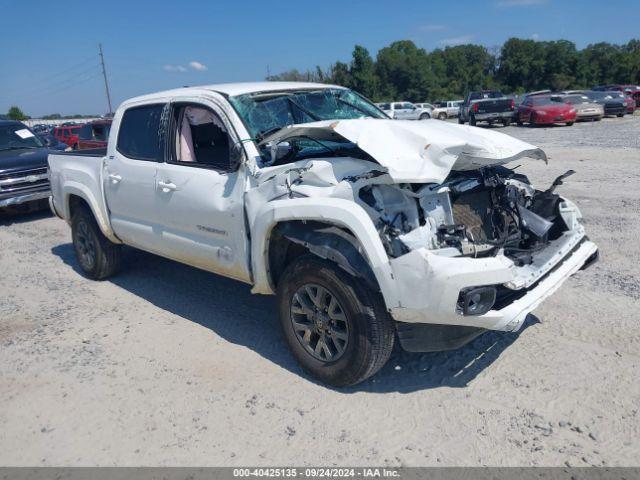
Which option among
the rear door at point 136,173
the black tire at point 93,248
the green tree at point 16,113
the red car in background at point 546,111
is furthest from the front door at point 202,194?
the green tree at point 16,113

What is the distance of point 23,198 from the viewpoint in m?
9.71

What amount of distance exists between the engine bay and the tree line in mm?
58107

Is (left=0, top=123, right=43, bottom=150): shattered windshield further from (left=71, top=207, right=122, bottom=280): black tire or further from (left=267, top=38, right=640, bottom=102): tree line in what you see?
(left=267, top=38, right=640, bottom=102): tree line

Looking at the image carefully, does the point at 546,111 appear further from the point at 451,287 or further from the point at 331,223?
the point at 451,287

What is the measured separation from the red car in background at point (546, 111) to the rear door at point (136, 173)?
73.8 ft

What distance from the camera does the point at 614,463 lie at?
9.29 feet

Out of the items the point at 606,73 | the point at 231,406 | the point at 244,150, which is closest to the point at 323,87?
the point at 244,150

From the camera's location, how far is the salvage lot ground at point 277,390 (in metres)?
3.10

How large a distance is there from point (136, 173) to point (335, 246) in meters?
2.55

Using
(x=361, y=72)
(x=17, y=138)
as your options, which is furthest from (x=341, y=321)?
(x=361, y=72)

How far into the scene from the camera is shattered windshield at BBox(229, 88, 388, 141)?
4.33m

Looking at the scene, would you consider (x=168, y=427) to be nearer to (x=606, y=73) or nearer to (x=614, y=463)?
(x=614, y=463)

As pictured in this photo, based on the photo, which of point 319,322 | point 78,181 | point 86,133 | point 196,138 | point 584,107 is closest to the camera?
point 319,322

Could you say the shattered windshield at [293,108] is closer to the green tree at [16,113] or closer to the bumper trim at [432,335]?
the bumper trim at [432,335]
